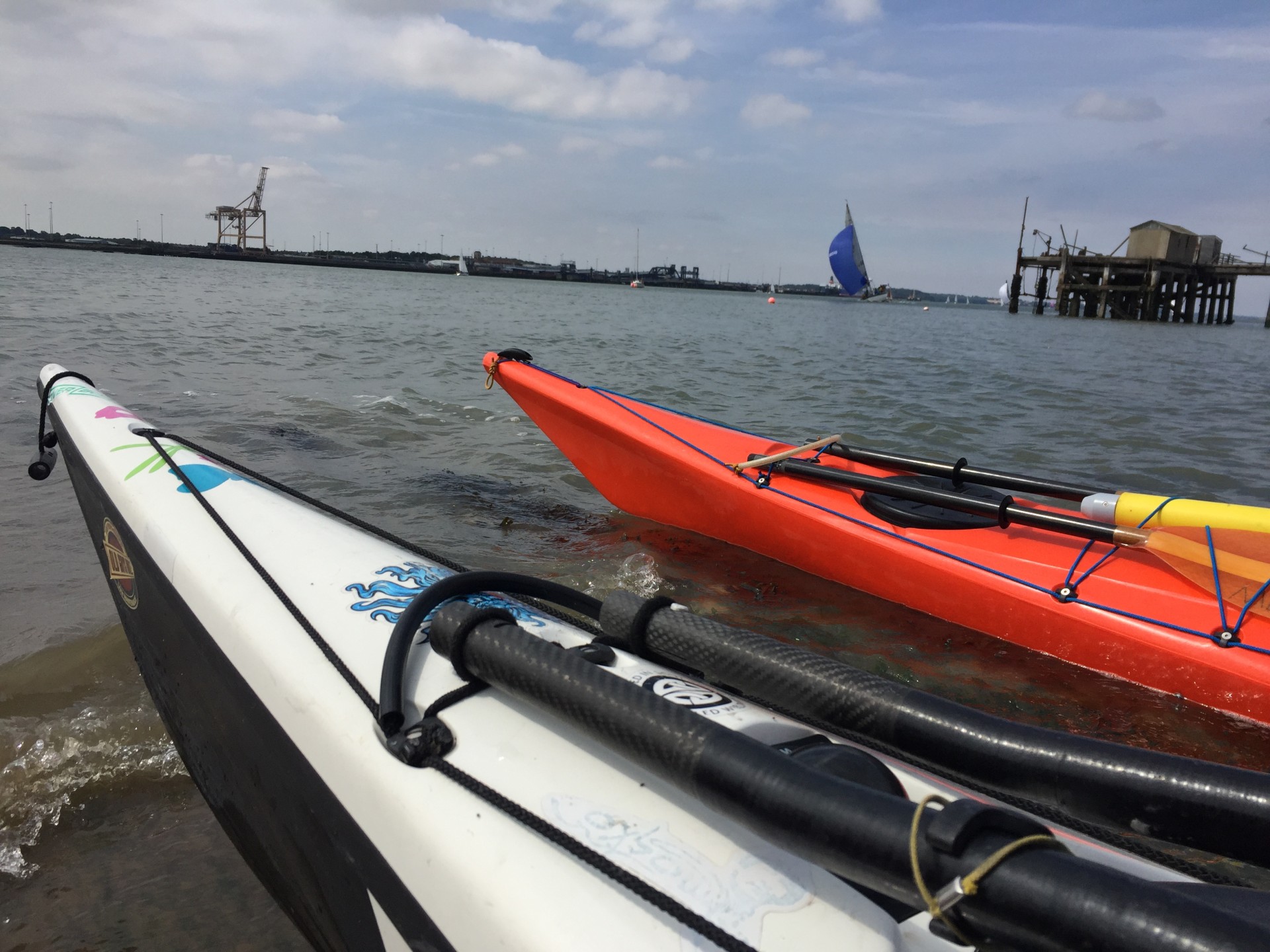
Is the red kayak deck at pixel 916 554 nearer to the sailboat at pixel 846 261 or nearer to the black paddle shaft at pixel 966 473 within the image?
the black paddle shaft at pixel 966 473

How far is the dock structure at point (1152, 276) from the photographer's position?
3750cm

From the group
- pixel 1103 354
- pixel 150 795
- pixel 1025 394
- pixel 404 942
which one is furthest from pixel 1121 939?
pixel 1103 354

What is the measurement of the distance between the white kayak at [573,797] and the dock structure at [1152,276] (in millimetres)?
43325

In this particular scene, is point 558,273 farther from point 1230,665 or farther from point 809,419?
point 1230,665

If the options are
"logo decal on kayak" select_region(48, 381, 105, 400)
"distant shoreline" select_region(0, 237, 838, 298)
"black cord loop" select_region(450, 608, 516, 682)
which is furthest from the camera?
"distant shoreline" select_region(0, 237, 838, 298)

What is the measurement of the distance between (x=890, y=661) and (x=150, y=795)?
111 inches

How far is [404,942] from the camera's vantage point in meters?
1.24

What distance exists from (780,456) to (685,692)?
2854 millimetres

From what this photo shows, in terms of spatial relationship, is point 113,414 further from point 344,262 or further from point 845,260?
point 344,262

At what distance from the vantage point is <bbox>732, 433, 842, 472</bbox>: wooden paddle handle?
421 centimetres

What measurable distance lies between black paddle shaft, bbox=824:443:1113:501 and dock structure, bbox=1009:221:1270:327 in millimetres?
40289

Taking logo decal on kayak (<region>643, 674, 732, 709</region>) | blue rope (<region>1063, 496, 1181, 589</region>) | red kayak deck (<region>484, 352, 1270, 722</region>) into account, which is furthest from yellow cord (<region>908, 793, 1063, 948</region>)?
blue rope (<region>1063, 496, 1181, 589</region>)

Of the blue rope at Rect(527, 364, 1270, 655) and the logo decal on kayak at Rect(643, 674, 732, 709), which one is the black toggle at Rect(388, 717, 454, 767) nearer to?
the logo decal on kayak at Rect(643, 674, 732, 709)

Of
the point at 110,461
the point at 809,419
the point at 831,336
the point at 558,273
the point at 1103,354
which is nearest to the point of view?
the point at 110,461
